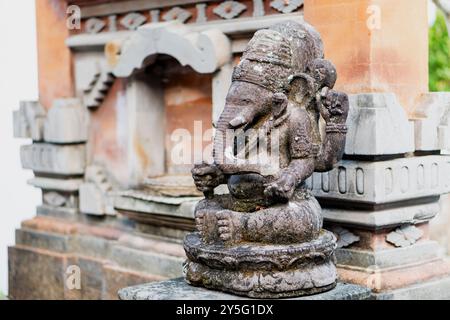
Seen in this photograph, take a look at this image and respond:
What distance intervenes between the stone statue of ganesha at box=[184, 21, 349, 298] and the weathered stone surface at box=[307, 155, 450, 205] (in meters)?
0.44

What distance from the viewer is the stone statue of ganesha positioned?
4543mm

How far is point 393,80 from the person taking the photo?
17.9 feet

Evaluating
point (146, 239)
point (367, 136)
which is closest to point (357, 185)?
point (367, 136)

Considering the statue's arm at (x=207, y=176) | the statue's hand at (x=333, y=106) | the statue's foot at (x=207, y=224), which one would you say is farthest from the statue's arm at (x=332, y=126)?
the statue's foot at (x=207, y=224)

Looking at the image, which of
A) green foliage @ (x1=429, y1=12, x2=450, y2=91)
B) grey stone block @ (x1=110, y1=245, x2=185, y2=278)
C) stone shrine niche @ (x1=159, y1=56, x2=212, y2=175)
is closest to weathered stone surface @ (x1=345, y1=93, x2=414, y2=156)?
stone shrine niche @ (x1=159, y1=56, x2=212, y2=175)

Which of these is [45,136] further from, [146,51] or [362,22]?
[362,22]

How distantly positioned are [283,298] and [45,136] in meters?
3.87

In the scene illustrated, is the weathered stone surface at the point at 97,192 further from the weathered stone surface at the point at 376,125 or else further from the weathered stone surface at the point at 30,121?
the weathered stone surface at the point at 376,125

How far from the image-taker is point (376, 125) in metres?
5.14

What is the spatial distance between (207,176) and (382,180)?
1122mm

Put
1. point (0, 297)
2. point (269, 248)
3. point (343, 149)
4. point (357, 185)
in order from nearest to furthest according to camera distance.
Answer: point (269, 248) → point (343, 149) → point (357, 185) → point (0, 297)

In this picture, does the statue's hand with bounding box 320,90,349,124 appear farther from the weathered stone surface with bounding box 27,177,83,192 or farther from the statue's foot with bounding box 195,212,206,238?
the weathered stone surface with bounding box 27,177,83,192

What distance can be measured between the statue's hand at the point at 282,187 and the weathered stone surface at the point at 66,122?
3.43 meters

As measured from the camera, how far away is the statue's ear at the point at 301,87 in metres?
4.73
